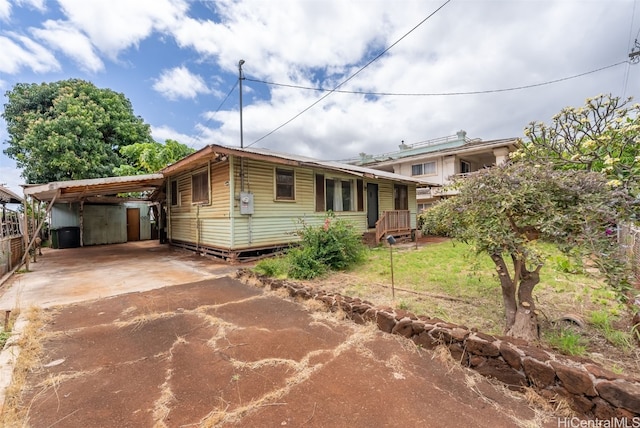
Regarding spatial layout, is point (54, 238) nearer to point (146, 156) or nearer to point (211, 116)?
point (146, 156)

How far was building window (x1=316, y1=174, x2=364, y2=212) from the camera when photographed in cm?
995

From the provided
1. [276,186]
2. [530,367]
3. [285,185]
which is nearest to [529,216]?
[530,367]

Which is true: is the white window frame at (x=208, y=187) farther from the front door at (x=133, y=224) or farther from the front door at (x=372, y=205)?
the front door at (x=133, y=224)

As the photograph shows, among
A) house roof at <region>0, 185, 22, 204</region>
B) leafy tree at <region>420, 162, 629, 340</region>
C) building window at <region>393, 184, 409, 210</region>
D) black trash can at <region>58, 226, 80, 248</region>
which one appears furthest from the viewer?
building window at <region>393, 184, 409, 210</region>

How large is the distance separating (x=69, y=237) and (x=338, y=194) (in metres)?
12.4

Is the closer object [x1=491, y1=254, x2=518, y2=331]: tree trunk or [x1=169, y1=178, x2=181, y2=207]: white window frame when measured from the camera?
[x1=491, y1=254, x2=518, y2=331]: tree trunk

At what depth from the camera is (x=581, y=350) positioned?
252 cm

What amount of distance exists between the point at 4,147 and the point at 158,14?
13627 mm

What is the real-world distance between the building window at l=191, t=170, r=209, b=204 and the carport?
3.67 feet

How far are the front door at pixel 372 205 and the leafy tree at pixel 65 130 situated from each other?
14.5 metres

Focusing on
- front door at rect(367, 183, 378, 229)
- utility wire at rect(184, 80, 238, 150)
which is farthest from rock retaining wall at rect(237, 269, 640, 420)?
utility wire at rect(184, 80, 238, 150)

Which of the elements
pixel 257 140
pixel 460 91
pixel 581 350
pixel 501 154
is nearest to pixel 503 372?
pixel 581 350

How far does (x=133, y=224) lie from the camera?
15070mm

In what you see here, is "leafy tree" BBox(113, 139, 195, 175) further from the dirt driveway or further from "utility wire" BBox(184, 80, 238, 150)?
the dirt driveway
